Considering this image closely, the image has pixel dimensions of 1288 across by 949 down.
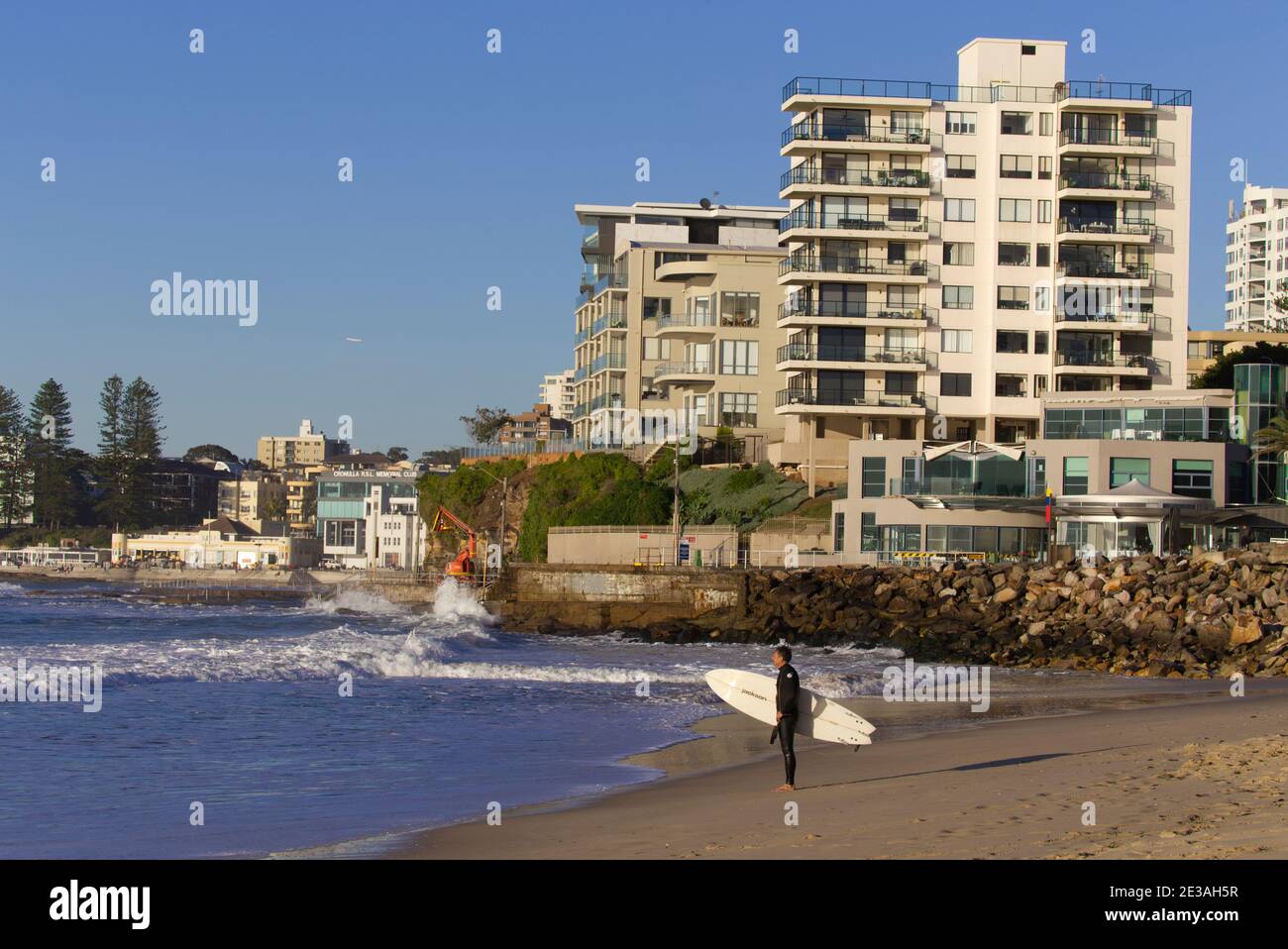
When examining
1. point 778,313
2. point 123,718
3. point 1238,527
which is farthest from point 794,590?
point 123,718

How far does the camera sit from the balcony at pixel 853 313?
7006cm

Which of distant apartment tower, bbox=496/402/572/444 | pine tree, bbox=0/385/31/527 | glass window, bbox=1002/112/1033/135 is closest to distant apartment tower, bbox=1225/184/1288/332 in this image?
distant apartment tower, bbox=496/402/572/444

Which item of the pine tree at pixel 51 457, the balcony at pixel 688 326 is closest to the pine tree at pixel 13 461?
the pine tree at pixel 51 457

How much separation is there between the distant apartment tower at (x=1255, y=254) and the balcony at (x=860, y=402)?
358 feet

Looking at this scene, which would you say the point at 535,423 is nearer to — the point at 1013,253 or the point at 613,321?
the point at 613,321

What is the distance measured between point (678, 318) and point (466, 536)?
19009 millimetres

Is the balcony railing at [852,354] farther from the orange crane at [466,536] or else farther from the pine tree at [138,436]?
the pine tree at [138,436]

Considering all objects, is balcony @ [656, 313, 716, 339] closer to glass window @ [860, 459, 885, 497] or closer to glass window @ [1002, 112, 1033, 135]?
glass window @ [1002, 112, 1033, 135]

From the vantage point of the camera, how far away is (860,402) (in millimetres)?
70188

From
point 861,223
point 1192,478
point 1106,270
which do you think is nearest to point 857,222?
point 861,223

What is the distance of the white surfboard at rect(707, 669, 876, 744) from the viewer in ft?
56.1

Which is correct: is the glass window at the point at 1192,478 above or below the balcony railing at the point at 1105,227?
below

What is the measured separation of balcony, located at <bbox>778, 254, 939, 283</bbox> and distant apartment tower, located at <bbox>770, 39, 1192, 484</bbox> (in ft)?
0.31

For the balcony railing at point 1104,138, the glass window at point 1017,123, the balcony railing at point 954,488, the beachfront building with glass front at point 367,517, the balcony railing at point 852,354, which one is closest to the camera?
the balcony railing at point 954,488
